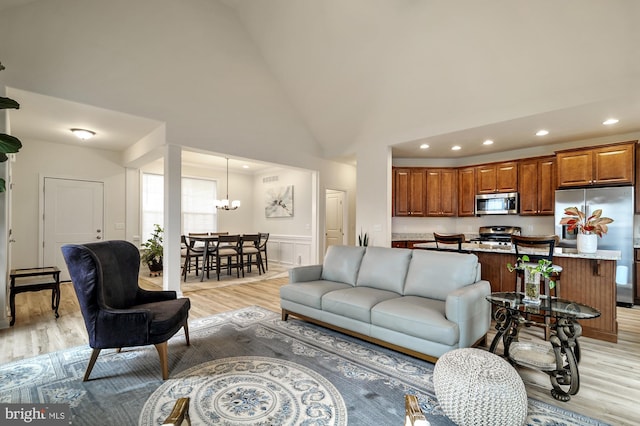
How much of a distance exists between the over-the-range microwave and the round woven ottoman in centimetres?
494

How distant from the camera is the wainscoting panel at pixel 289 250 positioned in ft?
26.4

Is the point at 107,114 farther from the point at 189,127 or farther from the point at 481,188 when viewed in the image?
the point at 481,188

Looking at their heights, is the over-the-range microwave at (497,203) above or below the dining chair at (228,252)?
above

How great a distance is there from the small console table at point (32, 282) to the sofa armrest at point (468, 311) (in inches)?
184

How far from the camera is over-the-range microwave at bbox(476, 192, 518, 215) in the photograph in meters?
5.91

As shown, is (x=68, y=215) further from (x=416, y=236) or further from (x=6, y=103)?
(x=416, y=236)

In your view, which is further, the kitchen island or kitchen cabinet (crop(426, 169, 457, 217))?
kitchen cabinet (crop(426, 169, 457, 217))

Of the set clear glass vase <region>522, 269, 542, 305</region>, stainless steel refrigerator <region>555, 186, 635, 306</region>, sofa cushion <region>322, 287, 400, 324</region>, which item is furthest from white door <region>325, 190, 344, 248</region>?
clear glass vase <region>522, 269, 542, 305</region>

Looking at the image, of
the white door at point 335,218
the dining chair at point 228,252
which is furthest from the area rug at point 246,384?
the white door at point 335,218

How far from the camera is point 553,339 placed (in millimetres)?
2482

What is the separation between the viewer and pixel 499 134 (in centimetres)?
499

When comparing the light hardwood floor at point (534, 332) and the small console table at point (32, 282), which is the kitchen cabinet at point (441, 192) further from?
the small console table at point (32, 282)

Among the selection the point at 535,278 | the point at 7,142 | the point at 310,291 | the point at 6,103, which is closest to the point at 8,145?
the point at 7,142

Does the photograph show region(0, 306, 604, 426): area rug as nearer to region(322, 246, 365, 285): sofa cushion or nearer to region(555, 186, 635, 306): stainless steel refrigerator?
region(322, 246, 365, 285): sofa cushion
